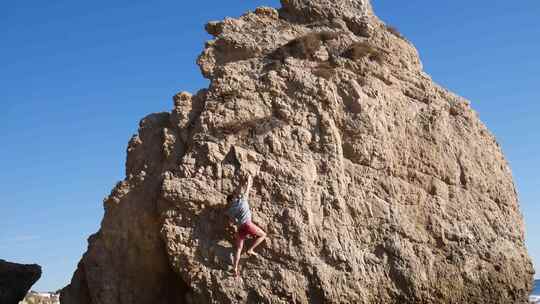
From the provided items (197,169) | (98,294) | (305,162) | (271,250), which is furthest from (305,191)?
(98,294)

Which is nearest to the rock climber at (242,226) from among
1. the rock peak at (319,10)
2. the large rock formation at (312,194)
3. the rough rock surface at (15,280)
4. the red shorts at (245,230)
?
the red shorts at (245,230)

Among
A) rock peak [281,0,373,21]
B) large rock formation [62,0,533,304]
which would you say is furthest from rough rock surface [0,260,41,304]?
rock peak [281,0,373,21]

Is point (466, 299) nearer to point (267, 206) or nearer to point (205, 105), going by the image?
point (267, 206)

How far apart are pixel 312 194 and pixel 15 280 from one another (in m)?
8.51

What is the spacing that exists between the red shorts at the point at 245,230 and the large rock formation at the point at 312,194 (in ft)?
1.02

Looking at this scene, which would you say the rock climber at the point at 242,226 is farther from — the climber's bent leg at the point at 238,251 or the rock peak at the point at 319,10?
the rock peak at the point at 319,10

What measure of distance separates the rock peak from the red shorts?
241 inches

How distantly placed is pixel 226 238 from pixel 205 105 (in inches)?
104

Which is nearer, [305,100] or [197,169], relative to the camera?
[197,169]

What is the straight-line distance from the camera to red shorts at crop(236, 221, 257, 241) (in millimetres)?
8938

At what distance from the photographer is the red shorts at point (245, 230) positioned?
352 inches

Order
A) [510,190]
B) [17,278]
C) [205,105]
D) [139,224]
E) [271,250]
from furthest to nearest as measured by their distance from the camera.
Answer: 1. [17,278]
2. [510,190]
3. [205,105]
4. [139,224]
5. [271,250]

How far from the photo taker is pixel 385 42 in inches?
490

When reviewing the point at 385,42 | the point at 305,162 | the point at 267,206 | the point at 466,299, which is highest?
the point at 385,42
